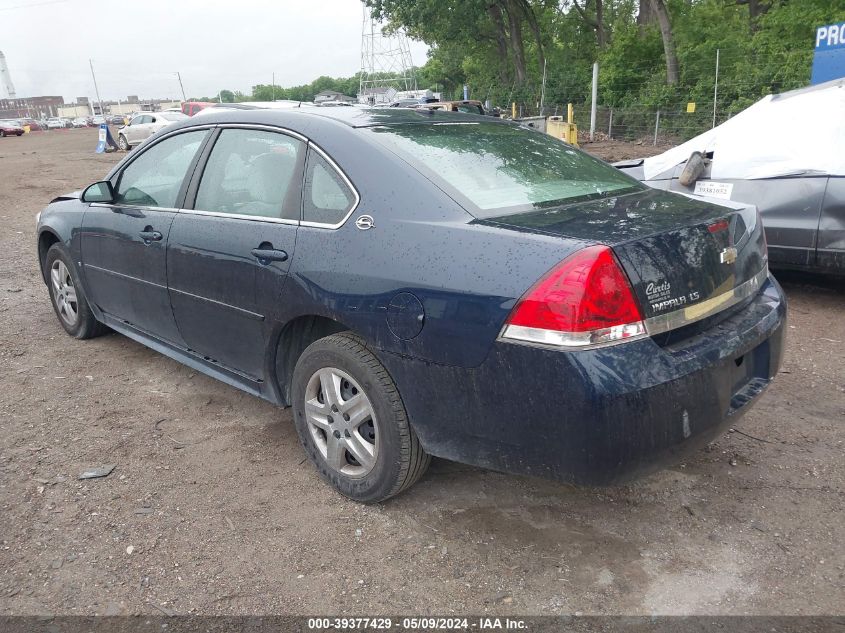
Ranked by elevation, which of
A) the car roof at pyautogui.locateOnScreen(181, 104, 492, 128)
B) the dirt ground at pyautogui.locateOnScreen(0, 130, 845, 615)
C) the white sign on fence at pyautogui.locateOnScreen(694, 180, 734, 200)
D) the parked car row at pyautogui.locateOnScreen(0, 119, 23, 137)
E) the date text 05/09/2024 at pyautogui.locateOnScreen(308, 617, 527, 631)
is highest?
the car roof at pyautogui.locateOnScreen(181, 104, 492, 128)

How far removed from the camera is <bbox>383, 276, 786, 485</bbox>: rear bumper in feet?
7.36

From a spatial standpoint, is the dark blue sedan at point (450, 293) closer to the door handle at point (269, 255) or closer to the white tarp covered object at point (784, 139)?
the door handle at point (269, 255)

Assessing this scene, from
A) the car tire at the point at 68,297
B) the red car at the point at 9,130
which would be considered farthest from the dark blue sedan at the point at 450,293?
the red car at the point at 9,130

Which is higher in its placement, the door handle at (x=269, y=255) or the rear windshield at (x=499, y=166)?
the rear windshield at (x=499, y=166)

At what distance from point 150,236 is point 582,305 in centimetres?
265

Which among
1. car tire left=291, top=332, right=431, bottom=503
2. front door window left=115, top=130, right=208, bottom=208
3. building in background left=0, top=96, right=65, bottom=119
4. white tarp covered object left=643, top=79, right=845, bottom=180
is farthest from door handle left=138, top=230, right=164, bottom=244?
building in background left=0, top=96, right=65, bottom=119

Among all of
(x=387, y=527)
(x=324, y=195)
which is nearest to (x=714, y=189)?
(x=324, y=195)

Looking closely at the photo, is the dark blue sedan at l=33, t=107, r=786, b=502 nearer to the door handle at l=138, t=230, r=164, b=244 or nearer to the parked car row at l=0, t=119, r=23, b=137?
the door handle at l=138, t=230, r=164, b=244

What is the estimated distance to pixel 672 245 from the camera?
2.46 metres

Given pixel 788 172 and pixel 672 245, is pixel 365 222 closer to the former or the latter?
pixel 672 245

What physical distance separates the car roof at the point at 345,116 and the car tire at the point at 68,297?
1.84 m

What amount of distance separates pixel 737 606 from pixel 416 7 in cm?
3585

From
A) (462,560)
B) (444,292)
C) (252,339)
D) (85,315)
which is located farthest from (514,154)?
(85,315)

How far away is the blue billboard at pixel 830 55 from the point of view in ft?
34.2
